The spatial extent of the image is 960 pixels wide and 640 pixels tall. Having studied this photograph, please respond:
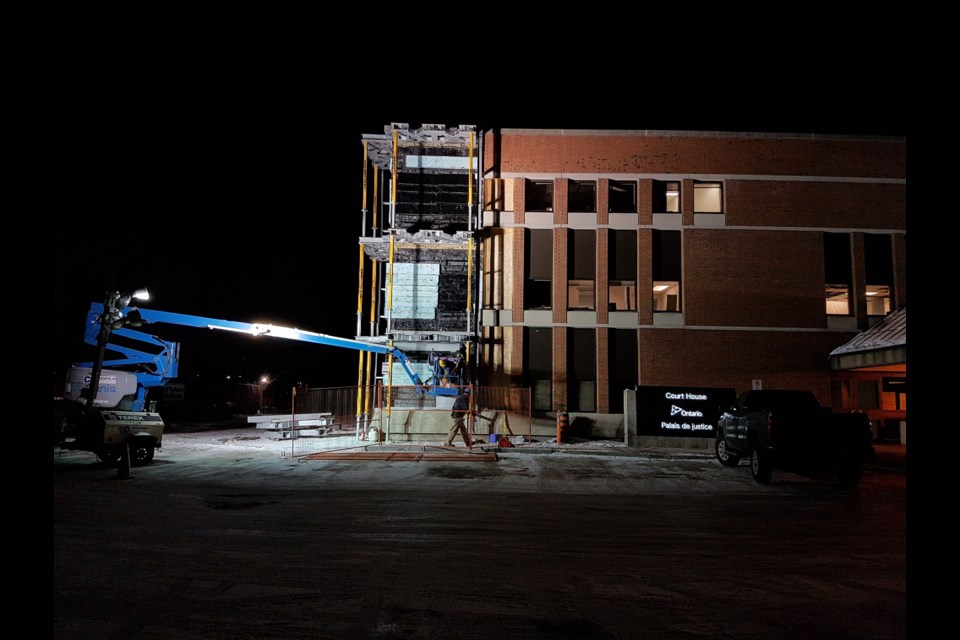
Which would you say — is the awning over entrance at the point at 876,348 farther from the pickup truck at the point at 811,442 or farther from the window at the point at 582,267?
the window at the point at 582,267

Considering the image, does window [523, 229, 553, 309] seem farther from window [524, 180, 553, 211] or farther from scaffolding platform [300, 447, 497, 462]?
scaffolding platform [300, 447, 497, 462]

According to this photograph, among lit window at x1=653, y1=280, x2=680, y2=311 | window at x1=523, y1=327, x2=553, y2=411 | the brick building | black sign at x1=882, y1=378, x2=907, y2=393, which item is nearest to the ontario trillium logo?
the brick building

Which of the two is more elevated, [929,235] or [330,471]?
[929,235]

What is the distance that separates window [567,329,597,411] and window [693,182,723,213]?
781cm

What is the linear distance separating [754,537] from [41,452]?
8.26 meters

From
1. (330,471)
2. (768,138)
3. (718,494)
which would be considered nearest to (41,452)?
(718,494)

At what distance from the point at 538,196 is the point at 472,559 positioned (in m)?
22.3

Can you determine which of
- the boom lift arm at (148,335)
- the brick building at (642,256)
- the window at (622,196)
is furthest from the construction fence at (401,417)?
the window at (622,196)

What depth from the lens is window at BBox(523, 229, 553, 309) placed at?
26078 mm

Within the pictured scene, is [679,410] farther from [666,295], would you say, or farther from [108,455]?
[108,455]

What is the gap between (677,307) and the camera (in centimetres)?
2620

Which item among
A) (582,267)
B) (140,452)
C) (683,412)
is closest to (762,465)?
(683,412)

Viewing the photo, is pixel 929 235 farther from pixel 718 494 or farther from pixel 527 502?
pixel 718 494

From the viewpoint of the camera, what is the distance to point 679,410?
67.6 feet
